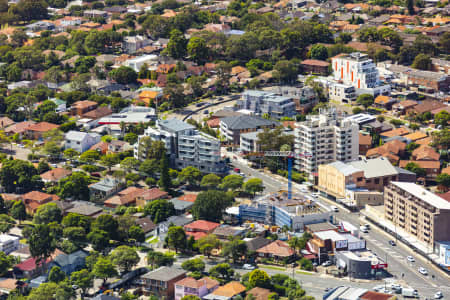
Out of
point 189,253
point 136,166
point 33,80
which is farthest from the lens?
point 33,80

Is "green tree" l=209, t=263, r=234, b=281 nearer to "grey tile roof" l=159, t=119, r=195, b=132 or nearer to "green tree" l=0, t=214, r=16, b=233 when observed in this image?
"green tree" l=0, t=214, r=16, b=233

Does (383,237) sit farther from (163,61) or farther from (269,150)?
(163,61)

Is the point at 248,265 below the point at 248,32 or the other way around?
below

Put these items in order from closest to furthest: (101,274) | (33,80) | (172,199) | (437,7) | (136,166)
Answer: (101,274)
(172,199)
(136,166)
(33,80)
(437,7)

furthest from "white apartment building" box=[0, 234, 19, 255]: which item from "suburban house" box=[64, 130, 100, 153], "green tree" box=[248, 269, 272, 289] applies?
"green tree" box=[248, 269, 272, 289]

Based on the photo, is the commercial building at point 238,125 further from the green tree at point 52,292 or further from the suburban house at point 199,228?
the green tree at point 52,292

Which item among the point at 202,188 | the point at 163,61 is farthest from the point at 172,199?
the point at 163,61

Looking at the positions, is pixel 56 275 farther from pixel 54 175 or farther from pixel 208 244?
pixel 54 175
